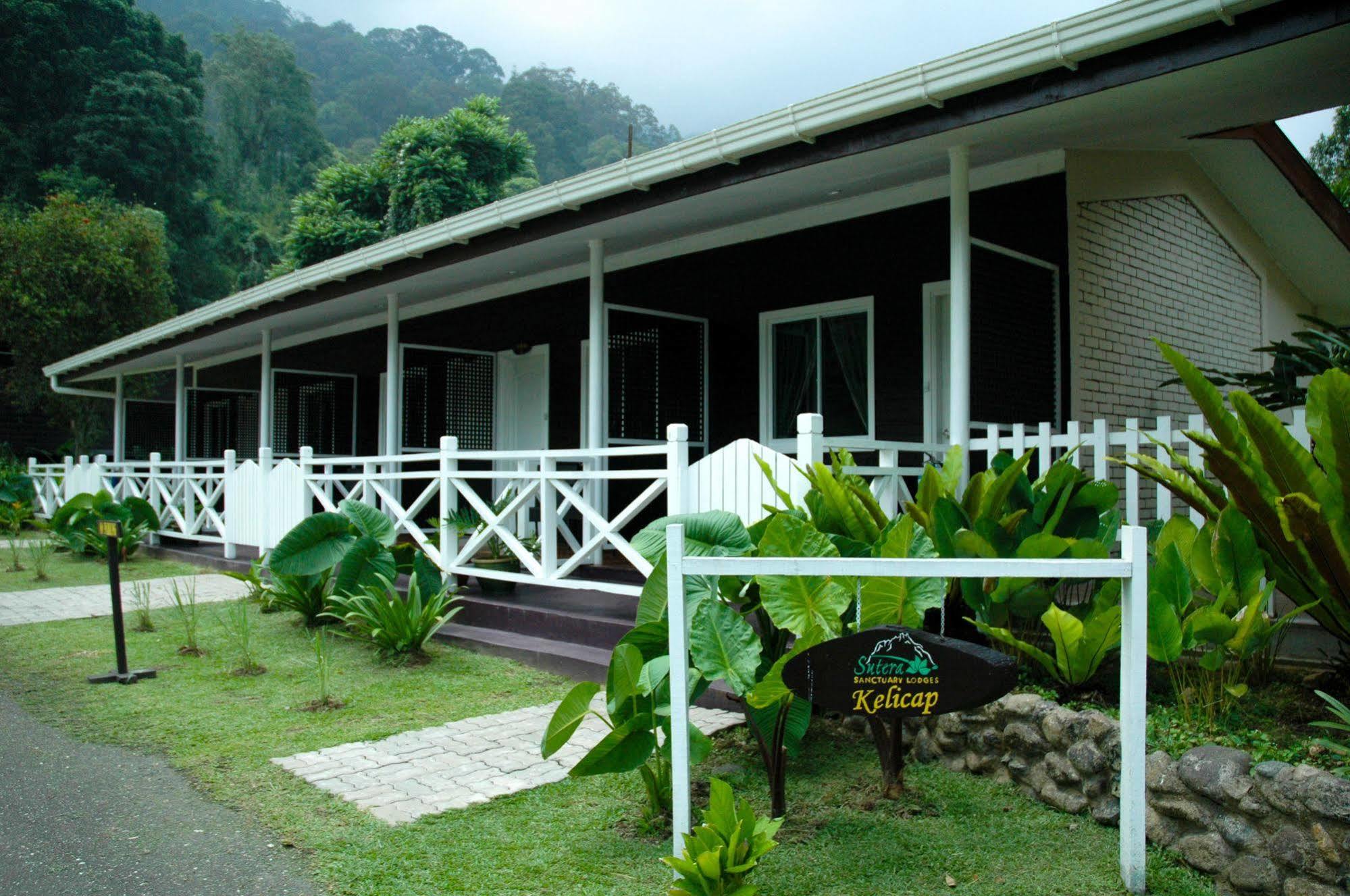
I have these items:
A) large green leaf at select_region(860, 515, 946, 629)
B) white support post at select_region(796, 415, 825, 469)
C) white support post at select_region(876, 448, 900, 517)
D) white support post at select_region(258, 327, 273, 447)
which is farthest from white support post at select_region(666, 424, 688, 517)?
white support post at select_region(258, 327, 273, 447)

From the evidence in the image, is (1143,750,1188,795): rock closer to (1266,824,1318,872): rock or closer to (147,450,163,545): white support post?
(1266,824,1318,872): rock

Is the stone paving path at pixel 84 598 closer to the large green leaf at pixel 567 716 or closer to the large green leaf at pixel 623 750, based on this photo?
the large green leaf at pixel 567 716

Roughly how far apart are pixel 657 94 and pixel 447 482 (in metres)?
199

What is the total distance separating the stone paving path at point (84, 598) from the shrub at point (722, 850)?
18.4 feet

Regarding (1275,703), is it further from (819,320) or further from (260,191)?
(260,191)

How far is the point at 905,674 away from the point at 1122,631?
0.60 meters

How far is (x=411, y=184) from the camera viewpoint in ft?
96.1

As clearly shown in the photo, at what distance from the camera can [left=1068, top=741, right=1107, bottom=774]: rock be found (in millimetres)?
3072

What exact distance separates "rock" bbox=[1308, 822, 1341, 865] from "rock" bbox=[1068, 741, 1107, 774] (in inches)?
25.9

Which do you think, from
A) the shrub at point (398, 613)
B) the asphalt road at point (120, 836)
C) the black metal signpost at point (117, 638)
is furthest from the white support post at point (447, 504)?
the asphalt road at point (120, 836)

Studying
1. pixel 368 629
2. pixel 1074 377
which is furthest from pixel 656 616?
pixel 1074 377

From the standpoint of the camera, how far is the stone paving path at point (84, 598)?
23.9ft

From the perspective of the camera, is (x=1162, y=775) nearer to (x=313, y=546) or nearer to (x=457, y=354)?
(x=313, y=546)

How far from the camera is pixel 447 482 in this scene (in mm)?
6484
